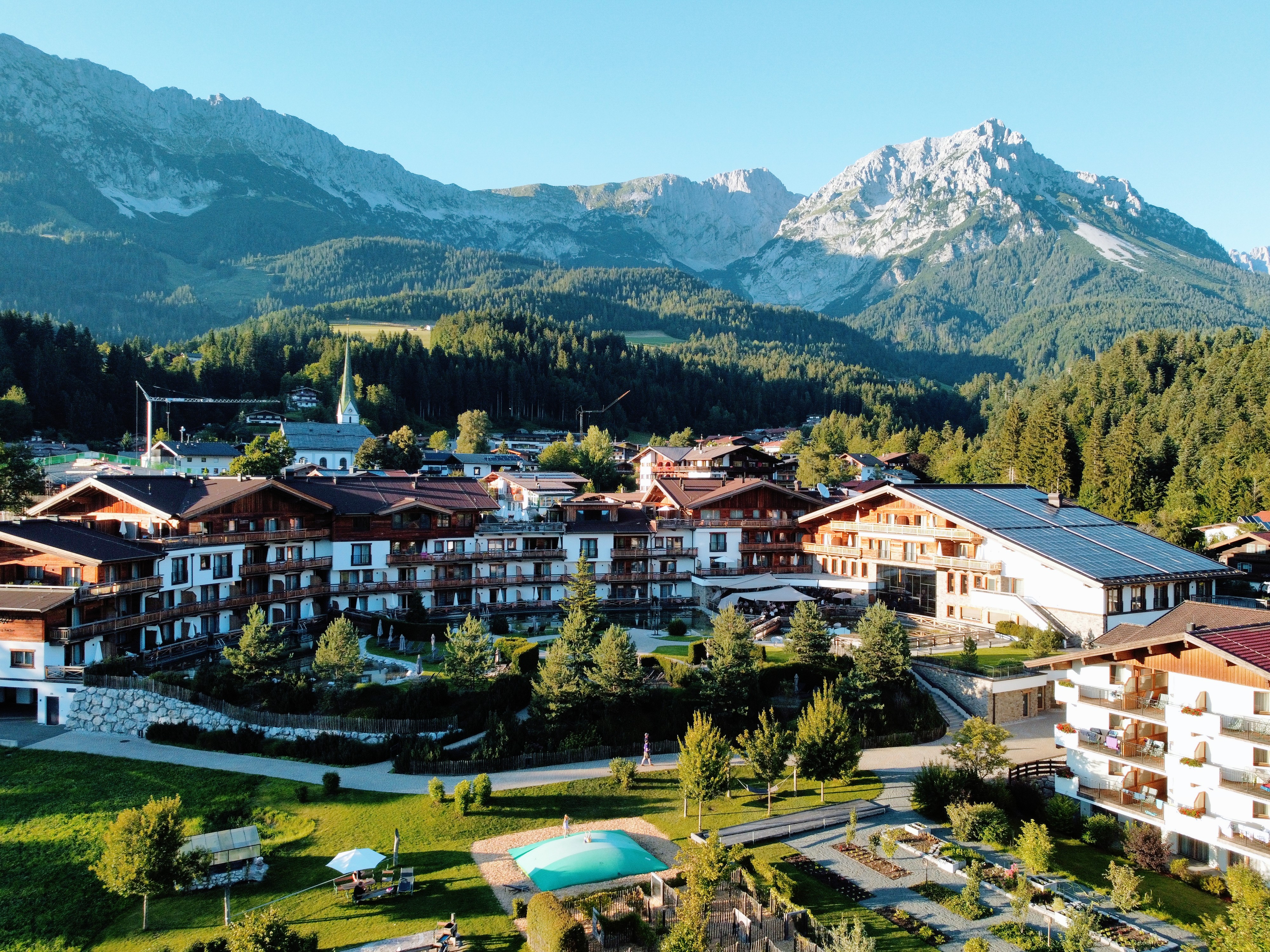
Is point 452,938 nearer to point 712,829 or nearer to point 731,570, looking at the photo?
point 712,829

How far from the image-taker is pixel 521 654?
4147cm

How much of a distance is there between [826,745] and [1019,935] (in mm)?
9987

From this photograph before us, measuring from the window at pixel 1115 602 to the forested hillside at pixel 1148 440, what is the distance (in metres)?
23.8

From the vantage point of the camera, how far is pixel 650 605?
58625 millimetres

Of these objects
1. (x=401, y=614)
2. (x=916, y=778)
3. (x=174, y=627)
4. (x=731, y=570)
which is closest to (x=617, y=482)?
(x=731, y=570)

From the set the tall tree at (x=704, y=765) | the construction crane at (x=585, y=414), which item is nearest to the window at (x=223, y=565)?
the tall tree at (x=704, y=765)

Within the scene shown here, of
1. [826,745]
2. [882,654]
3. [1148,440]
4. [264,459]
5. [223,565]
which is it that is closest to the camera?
[826,745]

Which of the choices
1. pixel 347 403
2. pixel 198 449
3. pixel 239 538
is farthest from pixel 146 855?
pixel 347 403

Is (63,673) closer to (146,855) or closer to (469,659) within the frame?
(469,659)

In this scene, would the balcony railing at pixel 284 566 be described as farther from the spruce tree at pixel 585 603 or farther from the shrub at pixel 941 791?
the shrub at pixel 941 791

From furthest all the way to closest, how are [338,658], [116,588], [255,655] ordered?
[116,588] < [255,655] < [338,658]

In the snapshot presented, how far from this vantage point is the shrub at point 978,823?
2916 cm

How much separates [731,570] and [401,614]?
23252mm

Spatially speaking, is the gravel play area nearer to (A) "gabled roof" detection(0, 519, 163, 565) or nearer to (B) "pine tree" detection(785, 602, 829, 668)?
(B) "pine tree" detection(785, 602, 829, 668)
